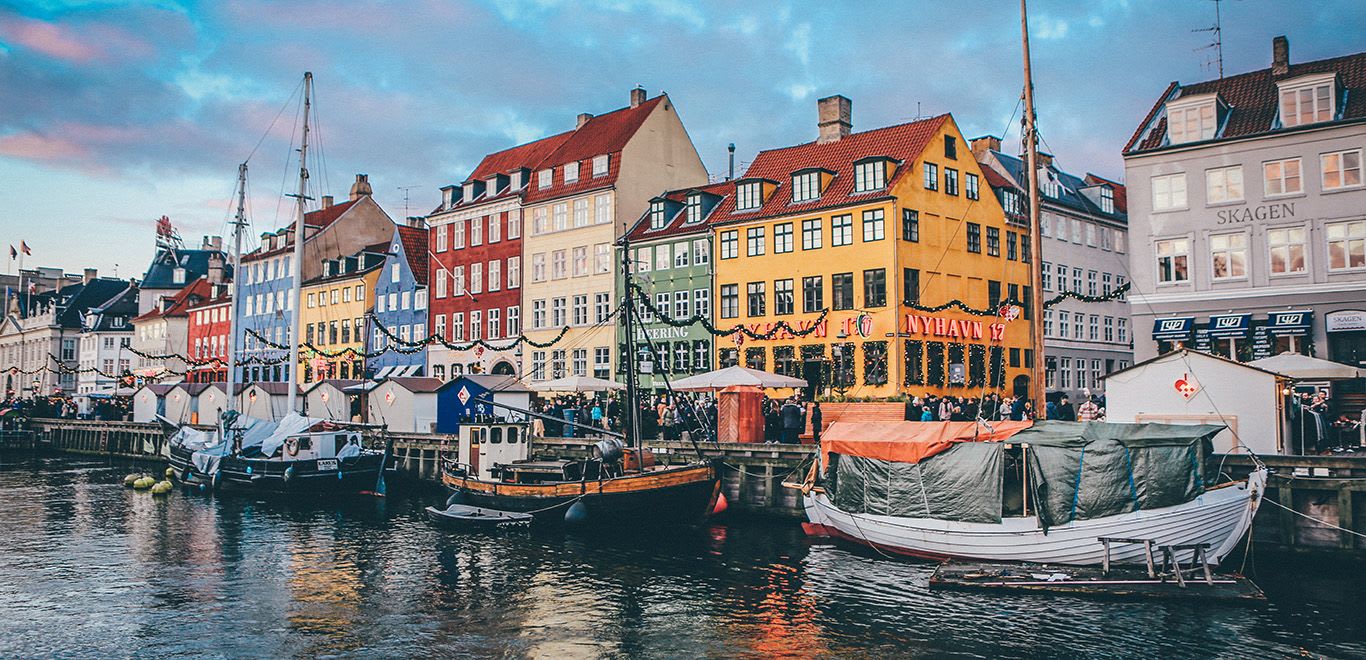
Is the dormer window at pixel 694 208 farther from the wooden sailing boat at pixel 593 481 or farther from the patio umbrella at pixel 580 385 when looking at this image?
the wooden sailing boat at pixel 593 481

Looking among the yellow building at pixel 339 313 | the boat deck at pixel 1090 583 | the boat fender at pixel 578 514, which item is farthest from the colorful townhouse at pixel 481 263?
the boat deck at pixel 1090 583

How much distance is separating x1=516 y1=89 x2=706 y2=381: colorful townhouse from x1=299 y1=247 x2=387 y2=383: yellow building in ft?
52.5

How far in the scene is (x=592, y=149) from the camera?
210 ft

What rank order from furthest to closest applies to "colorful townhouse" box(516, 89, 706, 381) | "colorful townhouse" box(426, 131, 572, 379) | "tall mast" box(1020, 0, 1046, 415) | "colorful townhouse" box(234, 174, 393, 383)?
1. "colorful townhouse" box(234, 174, 393, 383)
2. "colorful townhouse" box(426, 131, 572, 379)
3. "colorful townhouse" box(516, 89, 706, 381)
4. "tall mast" box(1020, 0, 1046, 415)

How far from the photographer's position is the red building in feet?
298

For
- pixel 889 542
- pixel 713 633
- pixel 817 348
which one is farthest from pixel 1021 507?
pixel 817 348

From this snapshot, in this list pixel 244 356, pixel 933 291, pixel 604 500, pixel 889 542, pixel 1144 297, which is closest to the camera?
pixel 889 542

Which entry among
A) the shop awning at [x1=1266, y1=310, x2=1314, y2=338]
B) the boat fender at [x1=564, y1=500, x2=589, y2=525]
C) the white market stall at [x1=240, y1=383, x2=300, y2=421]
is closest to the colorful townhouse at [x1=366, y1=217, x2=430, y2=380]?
the white market stall at [x1=240, y1=383, x2=300, y2=421]

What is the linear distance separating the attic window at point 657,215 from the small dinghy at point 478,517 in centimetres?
2926

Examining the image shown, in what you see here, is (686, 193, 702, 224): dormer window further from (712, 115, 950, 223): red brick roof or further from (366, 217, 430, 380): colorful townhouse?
(366, 217, 430, 380): colorful townhouse

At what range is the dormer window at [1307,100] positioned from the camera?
37.6 m

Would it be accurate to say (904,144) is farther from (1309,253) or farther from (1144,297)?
(1309,253)

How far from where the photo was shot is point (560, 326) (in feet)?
207

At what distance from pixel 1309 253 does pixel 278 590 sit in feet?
112
